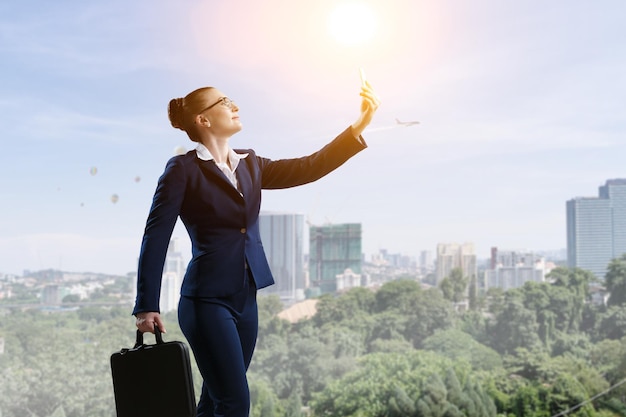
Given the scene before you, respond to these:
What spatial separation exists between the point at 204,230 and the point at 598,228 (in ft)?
10.8

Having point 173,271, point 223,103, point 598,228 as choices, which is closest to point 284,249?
point 173,271

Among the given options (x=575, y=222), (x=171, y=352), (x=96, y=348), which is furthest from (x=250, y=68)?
(x=171, y=352)

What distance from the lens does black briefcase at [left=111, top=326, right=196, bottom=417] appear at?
1.62 meters

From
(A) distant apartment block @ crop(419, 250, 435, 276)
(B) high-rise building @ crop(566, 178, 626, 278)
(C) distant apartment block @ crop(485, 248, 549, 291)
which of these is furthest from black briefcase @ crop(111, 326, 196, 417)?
(B) high-rise building @ crop(566, 178, 626, 278)

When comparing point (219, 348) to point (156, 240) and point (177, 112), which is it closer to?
point (156, 240)

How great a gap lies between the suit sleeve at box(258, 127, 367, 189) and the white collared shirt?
0.35ft

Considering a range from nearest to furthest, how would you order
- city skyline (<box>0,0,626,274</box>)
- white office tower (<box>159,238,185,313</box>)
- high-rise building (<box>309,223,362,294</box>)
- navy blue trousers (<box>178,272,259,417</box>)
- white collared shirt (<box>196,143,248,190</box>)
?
1. navy blue trousers (<box>178,272,259,417</box>)
2. white collared shirt (<box>196,143,248,190</box>)
3. city skyline (<box>0,0,626,274</box>)
4. white office tower (<box>159,238,185,313</box>)
5. high-rise building (<box>309,223,362,294</box>)

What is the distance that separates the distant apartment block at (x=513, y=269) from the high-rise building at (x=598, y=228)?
0.21 metres

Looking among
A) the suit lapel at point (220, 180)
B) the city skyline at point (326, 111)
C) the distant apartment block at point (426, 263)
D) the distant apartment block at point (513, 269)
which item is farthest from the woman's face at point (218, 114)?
the distant apartment block at point (513, 269)

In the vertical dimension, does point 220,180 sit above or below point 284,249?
above

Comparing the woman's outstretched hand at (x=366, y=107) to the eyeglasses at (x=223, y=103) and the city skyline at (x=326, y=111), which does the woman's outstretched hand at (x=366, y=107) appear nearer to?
the eyeglasses at (x=223, y=103)

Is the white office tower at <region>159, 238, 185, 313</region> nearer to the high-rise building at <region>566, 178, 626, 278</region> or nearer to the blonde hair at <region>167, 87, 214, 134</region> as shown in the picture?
the high-rise building at <region>566, 178, 626, 278</region>

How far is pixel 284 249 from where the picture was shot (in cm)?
425

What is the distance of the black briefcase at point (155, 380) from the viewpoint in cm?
162
